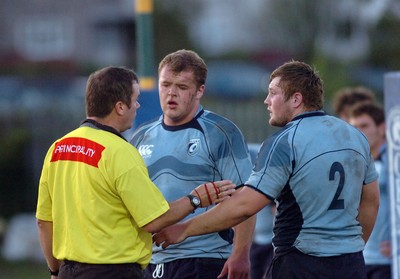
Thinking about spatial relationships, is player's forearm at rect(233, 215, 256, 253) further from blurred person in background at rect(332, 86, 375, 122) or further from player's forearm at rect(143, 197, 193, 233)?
blurred person in background at rect(332, 86, 375, 122)

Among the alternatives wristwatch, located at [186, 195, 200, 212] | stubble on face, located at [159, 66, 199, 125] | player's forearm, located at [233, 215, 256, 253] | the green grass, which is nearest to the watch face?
wristwatch, located at [186, 195, 200, 212]

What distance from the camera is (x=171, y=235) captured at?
5.75m

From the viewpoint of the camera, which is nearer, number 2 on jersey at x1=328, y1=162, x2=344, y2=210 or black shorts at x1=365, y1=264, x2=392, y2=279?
number 2 on jersey at x1=328, y1=162, x2=344, y2=210

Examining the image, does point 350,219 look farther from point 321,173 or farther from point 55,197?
point 55,197

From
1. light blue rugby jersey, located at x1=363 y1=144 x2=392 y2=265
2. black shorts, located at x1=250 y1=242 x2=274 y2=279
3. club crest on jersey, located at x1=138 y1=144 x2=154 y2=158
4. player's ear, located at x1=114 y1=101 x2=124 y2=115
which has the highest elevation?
player's ear, located at x1=114 y1=101 x2=124 y2=115

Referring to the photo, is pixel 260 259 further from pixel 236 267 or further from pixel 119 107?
pixel 119 107

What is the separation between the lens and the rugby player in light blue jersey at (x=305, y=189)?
5480mm

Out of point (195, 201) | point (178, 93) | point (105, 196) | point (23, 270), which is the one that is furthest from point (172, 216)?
point (23, 270)

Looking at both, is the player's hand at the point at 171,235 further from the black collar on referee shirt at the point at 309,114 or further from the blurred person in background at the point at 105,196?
the black collar on referee shirt at the point at 309,114

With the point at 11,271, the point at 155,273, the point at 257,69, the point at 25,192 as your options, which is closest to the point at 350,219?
the point at 155,273

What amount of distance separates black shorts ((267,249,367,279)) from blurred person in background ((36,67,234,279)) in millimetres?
523

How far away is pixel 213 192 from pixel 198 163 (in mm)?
581

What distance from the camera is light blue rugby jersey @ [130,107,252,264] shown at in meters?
6.22

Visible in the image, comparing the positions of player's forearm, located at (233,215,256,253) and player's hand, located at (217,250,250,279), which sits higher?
player's forearm, located at (233,215,256,253)
